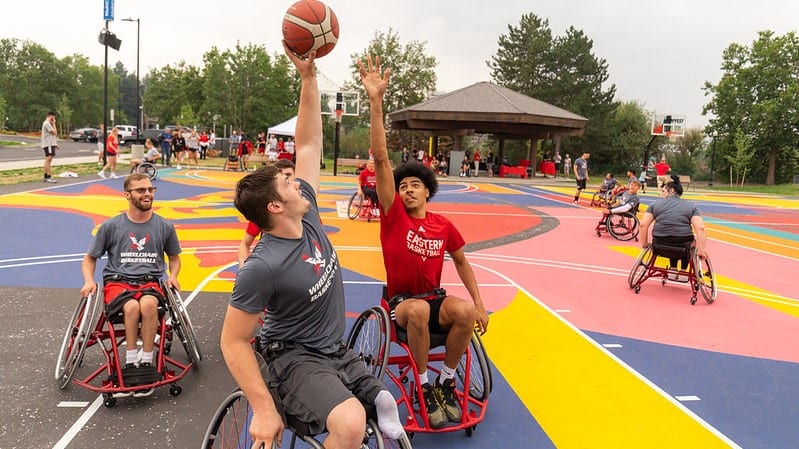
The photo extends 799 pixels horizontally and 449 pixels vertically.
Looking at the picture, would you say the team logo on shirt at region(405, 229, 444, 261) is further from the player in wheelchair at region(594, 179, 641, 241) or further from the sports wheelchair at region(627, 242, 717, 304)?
the player in wheelchair at region(594, 179, 641, 241)

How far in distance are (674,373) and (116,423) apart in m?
4.59

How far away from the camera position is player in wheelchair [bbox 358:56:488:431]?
3.73 meters

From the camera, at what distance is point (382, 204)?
4.01 m

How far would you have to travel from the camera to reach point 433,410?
12.4 feet

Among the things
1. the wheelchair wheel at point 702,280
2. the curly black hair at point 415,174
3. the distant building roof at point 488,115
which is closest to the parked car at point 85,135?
the distant building roof at point 488,115

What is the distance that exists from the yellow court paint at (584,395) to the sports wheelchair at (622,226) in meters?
6.90

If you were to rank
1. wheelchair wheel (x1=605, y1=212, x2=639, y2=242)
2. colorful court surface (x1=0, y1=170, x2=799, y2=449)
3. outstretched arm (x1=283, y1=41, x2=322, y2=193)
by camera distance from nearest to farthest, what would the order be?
outstretched arm (x1=283, y1=41, x2=322, y2=193) < colorful court surface (x1=0, y1=170, x2=799, y2=449) < wheelchair wheel (x1=605, y1=212, x2=639, y2=242)

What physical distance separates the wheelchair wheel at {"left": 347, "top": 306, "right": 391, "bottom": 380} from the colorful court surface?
1.95 ft

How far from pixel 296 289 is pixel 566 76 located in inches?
2214

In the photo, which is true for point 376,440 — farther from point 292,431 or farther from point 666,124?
point 666,124

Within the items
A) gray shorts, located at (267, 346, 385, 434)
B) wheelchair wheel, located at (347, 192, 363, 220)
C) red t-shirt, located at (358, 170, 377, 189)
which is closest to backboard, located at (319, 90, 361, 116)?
wheelchair wheel, located at (347, 192, 363, 220)

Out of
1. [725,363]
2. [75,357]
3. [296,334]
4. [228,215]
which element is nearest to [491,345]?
[725,363]

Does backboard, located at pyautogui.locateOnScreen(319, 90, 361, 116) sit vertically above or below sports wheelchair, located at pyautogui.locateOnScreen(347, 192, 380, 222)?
above

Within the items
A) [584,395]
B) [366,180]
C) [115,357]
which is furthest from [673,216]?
[366,180]
